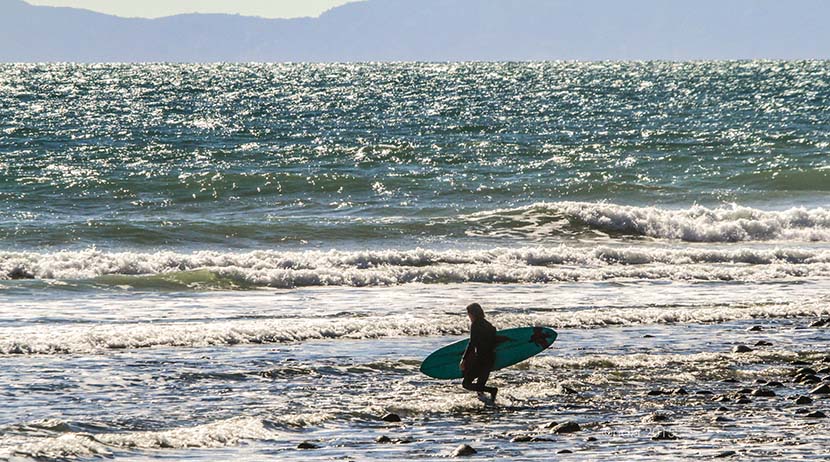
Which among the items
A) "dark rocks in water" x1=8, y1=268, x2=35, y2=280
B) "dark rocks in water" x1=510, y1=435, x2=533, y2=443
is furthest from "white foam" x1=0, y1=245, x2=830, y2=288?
"dark rocks in water" x1=510, y1=435, x2=533, y2=443

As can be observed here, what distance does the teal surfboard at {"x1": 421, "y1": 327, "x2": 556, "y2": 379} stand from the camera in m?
16.8

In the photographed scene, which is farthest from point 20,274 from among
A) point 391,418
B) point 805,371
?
point 805,371

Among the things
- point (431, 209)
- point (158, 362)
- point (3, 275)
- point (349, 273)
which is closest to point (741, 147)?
point (431, 209)

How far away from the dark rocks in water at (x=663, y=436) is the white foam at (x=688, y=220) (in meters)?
22.2

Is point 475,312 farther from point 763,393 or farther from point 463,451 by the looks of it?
point 463,451

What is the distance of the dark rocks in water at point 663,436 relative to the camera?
13.2 metres

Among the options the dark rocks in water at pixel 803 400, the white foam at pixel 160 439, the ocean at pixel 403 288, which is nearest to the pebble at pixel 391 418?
the ocean at pixel 403 288

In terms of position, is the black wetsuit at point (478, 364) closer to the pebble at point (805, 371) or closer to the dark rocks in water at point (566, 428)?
the dark rocks in water at point (566, 428)

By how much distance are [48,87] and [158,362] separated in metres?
98.8

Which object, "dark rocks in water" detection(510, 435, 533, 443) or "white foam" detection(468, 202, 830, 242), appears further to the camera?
"white foam" detection(468, 202, 830, 242)

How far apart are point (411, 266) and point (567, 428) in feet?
50.1

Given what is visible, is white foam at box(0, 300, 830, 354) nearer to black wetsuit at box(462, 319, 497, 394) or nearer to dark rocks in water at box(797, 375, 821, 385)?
black wetsuit at box(462, 319, 497, 394)

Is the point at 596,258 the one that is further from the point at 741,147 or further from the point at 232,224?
the point at 741,147

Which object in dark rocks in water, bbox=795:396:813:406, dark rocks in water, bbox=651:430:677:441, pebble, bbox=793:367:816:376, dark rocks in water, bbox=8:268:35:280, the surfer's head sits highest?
the surfer's head
